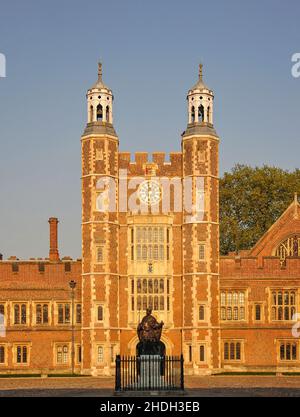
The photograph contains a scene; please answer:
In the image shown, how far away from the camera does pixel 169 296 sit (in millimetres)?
54125

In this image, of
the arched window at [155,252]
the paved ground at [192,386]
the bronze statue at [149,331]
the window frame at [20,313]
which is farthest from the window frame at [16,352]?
the bronze statue at [149,331]

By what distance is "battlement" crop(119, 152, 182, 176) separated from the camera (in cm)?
5488

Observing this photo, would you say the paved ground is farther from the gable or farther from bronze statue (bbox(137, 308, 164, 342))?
the gable

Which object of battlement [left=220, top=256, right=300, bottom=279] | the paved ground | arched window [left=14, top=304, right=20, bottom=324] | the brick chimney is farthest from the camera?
the brick chimney

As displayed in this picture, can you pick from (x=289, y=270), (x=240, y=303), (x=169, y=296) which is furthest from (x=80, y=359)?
(x=289, y=270)

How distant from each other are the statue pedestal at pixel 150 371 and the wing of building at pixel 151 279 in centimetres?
Result: 1627

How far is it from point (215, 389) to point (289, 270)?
16998 millimetres

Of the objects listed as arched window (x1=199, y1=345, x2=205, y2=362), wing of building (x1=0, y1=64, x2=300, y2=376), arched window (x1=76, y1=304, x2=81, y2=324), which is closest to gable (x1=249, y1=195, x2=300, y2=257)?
wing of building (x1=0, y1=64, x2=300, y2=376)

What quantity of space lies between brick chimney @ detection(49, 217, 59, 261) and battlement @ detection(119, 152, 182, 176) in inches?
241

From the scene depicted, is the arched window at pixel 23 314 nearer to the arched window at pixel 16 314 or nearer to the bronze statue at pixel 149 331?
the arched window at pixel 16 314

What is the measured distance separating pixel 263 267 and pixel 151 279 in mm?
6469

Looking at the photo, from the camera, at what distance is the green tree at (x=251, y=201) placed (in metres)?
72.2

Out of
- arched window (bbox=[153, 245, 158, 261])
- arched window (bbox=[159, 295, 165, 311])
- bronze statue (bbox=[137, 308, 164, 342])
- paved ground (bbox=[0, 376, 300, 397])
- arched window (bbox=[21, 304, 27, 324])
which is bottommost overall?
paved ground (bbox=[0, 376, 300, 397])

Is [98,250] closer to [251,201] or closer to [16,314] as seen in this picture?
[16,314]
